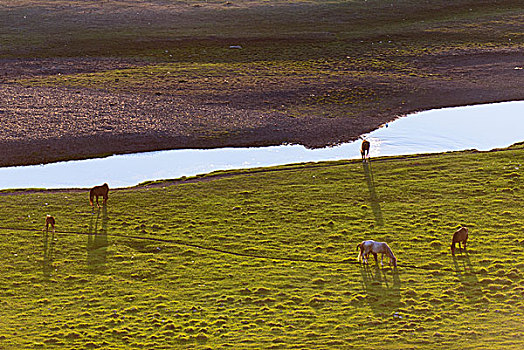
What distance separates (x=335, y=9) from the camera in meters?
92.3

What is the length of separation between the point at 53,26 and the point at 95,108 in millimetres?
31225

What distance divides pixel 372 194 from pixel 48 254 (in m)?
18.0

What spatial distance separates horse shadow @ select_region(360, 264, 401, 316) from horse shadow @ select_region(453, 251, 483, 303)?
8.51ft

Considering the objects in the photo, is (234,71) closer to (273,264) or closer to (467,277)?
(273,264)

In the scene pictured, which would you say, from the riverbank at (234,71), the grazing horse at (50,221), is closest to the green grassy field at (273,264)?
the grazing horse at (50,221)

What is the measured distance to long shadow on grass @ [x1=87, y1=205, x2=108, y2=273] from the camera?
101ft

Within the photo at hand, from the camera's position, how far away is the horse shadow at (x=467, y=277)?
27.5 metres

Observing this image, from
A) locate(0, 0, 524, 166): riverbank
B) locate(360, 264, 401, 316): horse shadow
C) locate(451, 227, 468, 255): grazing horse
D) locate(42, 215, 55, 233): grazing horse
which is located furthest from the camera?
locate(0, 0, 524, 166): riverbank

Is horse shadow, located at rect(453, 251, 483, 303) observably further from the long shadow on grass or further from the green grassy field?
the long shadow on grass

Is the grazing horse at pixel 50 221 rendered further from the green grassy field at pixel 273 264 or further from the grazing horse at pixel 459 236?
the grazing horse at pixel 459 236

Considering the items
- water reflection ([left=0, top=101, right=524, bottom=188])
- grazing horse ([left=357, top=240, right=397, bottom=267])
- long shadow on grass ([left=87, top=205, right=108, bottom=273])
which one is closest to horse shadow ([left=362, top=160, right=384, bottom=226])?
water reflection ([left=0, top=101, right=524, bottom=188])

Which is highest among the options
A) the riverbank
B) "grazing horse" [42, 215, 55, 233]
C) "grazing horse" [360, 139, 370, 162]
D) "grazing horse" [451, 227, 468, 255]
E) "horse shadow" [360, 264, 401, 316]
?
the riverbank

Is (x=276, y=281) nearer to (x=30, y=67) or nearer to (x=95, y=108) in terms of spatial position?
(x=95, y=108)

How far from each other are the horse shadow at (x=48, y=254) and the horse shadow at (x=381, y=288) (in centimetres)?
1348
